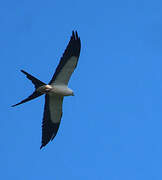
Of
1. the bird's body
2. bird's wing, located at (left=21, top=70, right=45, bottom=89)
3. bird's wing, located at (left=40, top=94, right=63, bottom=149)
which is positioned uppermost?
the bird's body

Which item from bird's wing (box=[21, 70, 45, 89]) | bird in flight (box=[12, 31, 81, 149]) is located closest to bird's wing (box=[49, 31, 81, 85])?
bird in flight (box=[12, 31, 81, 149])

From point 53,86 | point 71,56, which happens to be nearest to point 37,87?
point 53,86

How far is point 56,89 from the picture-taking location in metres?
18.8

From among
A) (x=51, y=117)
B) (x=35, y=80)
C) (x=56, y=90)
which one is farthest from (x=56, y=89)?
(x=51, y=117)

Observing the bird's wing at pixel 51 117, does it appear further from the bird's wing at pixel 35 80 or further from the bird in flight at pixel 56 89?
the bird's wing at pixel 35 80

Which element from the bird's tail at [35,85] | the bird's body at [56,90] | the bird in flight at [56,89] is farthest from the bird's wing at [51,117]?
the bird's tail at [35,85]

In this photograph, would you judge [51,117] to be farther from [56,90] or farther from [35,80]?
[35,80]

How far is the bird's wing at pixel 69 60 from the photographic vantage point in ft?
60.1

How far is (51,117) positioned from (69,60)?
322cm

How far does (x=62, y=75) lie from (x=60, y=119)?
2.51 meters

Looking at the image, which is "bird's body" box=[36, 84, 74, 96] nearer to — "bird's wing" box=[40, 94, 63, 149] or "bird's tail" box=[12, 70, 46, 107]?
"bird's tail" box=[12, 70, 46, 107]

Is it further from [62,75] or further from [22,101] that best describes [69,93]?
[22,101]

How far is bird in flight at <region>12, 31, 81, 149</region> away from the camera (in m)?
18.3

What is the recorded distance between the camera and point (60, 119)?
2006 cm
